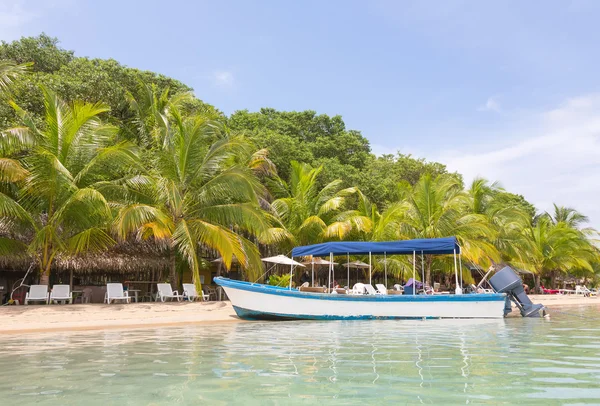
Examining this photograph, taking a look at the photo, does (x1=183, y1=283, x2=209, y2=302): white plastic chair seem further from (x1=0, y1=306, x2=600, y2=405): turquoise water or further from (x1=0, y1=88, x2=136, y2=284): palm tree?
(x1=0, y1=306, x2=600, y2=405): turquoise water

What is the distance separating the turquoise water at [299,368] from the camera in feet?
14.6

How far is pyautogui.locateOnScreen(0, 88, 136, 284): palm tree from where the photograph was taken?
1367 cm

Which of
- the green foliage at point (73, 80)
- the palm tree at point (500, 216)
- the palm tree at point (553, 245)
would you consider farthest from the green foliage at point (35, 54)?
the palm tree at point (553, 245)

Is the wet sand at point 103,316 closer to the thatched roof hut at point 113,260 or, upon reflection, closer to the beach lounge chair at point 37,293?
the beach lounge chair at point 37,293

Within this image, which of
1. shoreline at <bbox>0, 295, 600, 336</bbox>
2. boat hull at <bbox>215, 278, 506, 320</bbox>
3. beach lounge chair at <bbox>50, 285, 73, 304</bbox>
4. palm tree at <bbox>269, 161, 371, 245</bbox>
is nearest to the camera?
shoreline at <bbox>0, 295, 600, 336</bbox>

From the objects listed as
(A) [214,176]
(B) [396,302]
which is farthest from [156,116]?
(B) [396,302]

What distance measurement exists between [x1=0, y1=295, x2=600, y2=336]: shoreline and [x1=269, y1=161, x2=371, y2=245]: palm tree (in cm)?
671

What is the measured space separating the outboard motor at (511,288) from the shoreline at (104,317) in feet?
22.4

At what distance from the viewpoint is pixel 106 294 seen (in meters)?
16.1

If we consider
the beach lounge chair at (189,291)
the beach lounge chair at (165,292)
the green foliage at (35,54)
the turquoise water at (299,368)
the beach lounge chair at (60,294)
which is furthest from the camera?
the green foliage at (35,54)

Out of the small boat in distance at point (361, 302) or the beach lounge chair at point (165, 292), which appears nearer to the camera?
the small boat in distance at point (361, 302)

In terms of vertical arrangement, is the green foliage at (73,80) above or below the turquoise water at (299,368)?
above

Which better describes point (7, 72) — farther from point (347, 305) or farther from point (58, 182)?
point (347, 305)

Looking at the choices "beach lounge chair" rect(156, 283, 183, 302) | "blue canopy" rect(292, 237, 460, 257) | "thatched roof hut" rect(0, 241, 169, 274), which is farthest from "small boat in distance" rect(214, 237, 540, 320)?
"thatched roof hut" rect(0, 241, 169, 274)
